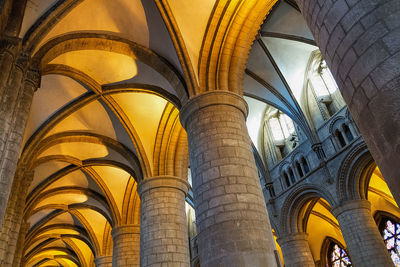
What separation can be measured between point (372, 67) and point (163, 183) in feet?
30.1

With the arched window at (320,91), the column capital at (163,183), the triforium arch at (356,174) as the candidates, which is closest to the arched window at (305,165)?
the arched window at (320,91)

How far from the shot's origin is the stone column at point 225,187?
6.12 meters

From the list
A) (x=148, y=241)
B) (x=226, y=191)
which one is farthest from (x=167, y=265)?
(x=226, y=191)

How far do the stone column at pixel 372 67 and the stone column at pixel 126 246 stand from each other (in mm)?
12382

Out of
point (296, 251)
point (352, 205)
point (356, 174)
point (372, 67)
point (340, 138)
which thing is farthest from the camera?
point (296, 251)

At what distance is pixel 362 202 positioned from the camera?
11742 millimetres

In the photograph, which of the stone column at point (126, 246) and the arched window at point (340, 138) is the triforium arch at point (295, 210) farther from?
the stone column at point (126, 246)

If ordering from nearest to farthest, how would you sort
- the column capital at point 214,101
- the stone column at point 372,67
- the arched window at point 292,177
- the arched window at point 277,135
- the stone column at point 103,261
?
the stone column at point 372,67, the column capital at point 214,101, the arched window at point 292,177, the arched window at point 277,135, the stone column at point 103,261

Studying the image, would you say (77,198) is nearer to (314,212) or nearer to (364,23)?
(314,212)

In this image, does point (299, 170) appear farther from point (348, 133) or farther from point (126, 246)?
point (126, 246)

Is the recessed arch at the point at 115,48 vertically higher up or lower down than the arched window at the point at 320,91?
lower down

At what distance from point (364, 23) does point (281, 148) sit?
13.9 metres

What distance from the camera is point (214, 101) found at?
7988 mm

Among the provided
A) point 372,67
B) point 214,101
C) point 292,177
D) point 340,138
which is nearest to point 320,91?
point 340,138
